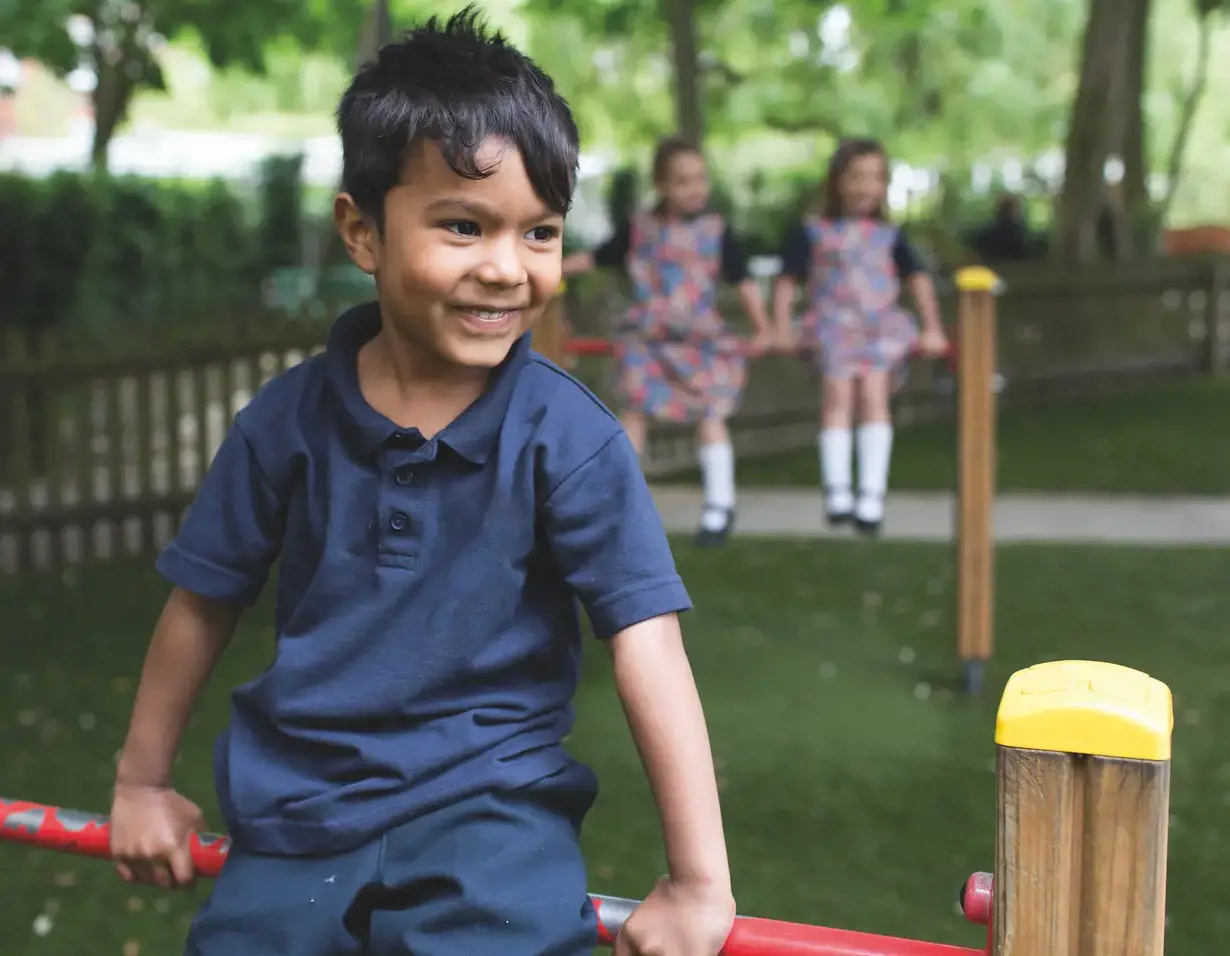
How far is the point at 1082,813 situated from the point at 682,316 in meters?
5.54

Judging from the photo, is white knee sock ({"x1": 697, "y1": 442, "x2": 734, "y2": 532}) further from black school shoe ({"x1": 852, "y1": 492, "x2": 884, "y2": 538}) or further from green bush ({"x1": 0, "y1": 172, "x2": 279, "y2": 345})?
green bush ({"x1": 0, "y1": 172, "x2": 279, "y2": 345})

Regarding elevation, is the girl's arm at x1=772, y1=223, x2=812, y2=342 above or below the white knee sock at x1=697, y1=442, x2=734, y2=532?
above

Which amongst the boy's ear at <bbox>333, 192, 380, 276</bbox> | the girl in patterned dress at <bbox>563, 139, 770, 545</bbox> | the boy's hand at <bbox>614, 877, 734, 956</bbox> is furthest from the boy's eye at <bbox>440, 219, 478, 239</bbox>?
the girl in patterned dress at <bbox>563, 139, 770, 545</bbox>

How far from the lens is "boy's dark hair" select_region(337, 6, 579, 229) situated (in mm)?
1588

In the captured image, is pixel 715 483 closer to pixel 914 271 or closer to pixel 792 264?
pixel 792 264

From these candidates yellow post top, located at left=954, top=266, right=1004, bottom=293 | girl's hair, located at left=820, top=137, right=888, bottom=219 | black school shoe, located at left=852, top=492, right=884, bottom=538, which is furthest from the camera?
girl's hair, located at left=820, top=137, right=888, bottom=219

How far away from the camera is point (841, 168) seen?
22.1 ft

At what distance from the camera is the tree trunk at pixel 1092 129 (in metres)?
14.7

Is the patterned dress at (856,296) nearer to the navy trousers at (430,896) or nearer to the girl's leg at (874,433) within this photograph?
the girl's leg at (874,433)

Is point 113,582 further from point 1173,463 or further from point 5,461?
point 1173,463

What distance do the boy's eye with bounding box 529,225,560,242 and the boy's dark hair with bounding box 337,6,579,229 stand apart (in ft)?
0.07

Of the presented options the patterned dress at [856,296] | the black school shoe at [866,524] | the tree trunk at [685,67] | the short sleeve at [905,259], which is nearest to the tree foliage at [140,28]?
the tree trunk at [685,67]

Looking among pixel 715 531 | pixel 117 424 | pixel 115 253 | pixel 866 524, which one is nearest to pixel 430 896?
pixel 866 524

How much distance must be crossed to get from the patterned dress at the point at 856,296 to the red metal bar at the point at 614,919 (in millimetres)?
4976
